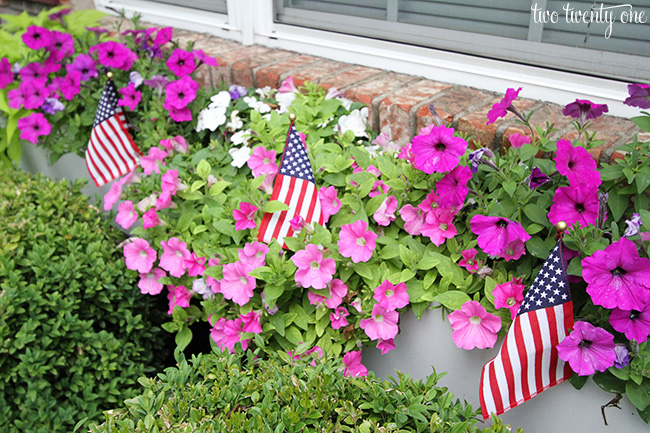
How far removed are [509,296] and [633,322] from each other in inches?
10.5

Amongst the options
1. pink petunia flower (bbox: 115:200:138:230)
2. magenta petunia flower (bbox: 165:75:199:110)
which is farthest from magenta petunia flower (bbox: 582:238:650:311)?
magenta petunia flower (bbox: 165:75:199:110)

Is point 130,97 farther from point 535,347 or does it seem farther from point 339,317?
point 535,347

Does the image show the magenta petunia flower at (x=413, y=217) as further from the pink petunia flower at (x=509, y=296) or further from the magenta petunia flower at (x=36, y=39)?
the magenta petunia flower at (x=36, y=39)

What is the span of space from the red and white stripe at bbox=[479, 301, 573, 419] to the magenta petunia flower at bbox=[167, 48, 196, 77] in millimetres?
1575

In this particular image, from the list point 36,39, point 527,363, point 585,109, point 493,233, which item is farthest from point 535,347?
point 36,39

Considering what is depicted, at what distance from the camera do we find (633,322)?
1127 millimetres

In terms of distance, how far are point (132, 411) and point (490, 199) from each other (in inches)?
39.6

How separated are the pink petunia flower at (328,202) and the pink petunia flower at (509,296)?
0.54 metres

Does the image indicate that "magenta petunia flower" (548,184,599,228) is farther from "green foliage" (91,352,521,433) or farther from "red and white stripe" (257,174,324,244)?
"red and white stripe" (257,174,324,244)

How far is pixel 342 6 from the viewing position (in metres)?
2.26

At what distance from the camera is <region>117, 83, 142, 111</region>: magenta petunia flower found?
211 cm

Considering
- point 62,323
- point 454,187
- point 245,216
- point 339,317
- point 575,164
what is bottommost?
point 62,323

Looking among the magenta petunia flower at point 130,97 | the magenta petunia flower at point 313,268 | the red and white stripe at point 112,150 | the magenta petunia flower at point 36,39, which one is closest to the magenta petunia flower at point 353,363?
the magenta petunia flower at point 313,268

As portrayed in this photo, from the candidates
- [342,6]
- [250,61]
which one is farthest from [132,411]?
[342,6]
